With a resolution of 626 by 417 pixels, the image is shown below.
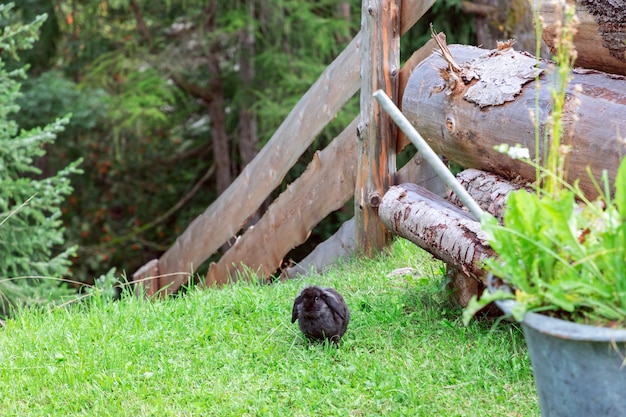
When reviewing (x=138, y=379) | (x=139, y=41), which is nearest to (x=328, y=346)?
(x=138, y=379)

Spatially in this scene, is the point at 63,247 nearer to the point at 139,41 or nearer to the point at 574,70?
the point at 139,41

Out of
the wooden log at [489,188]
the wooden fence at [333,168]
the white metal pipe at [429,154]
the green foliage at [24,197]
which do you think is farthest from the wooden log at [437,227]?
the green foliage at [24,197]

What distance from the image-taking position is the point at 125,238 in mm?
11914

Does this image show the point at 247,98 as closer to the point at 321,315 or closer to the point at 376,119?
the point at 376,119

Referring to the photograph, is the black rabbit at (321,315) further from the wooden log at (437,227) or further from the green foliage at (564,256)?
the green foliage at (564,256)

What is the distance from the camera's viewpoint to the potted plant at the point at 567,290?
1.79 meters

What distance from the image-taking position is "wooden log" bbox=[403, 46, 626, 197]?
2.91 m

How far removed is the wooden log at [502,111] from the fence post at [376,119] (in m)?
0.46

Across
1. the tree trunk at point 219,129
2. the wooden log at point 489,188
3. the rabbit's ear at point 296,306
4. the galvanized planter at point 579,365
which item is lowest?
the tree trunk at point 219,129

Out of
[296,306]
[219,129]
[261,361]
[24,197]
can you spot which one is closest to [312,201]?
[296,306]

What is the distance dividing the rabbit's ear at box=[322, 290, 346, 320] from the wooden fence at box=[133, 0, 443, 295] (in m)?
1.28

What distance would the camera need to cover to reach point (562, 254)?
74.4 inches

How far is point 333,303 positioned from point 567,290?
70.4 inches

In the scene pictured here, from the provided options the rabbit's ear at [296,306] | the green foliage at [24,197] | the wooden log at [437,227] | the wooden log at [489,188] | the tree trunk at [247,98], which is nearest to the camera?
the wooden log at [437,227]
